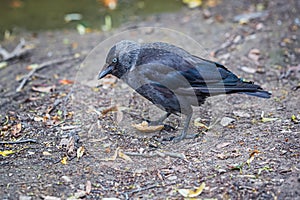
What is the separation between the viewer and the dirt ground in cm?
456

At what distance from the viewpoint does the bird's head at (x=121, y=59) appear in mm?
5586

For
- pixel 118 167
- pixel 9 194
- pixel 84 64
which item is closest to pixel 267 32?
pixel 84 64

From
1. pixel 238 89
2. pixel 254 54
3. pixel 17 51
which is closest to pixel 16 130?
pixel 17 51

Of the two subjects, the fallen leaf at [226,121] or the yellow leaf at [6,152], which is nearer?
the yellow leaf at [6,152]

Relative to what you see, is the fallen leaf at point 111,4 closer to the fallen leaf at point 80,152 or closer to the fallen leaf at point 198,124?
the fallen leaf at point 198,124

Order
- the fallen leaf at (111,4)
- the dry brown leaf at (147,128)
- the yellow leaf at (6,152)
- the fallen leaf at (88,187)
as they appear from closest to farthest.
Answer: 1. the fallen leaf at (88,187)
2. the yellow leaf at (6,152)
3. the dry brown leaf at (147,128)
4. the fallen leaf at (111,4)

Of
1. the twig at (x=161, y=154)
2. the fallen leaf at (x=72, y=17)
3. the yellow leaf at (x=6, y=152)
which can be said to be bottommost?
the twig at (x=161, y=154)

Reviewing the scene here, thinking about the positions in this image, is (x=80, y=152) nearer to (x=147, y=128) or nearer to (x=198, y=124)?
(x=147, y=128)

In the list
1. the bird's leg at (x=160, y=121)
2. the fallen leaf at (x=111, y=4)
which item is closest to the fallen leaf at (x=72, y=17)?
the fallen leaf at (x=111, y=4)

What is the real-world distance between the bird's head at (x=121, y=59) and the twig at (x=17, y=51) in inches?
109

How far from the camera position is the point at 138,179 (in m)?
4.72

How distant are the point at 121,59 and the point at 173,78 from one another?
660 mm

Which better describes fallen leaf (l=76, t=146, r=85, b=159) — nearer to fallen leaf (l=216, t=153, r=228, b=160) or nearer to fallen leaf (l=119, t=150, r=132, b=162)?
fallen leaf (l=119, t=150, r=132, b=162)

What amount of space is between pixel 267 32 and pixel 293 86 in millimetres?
1713
